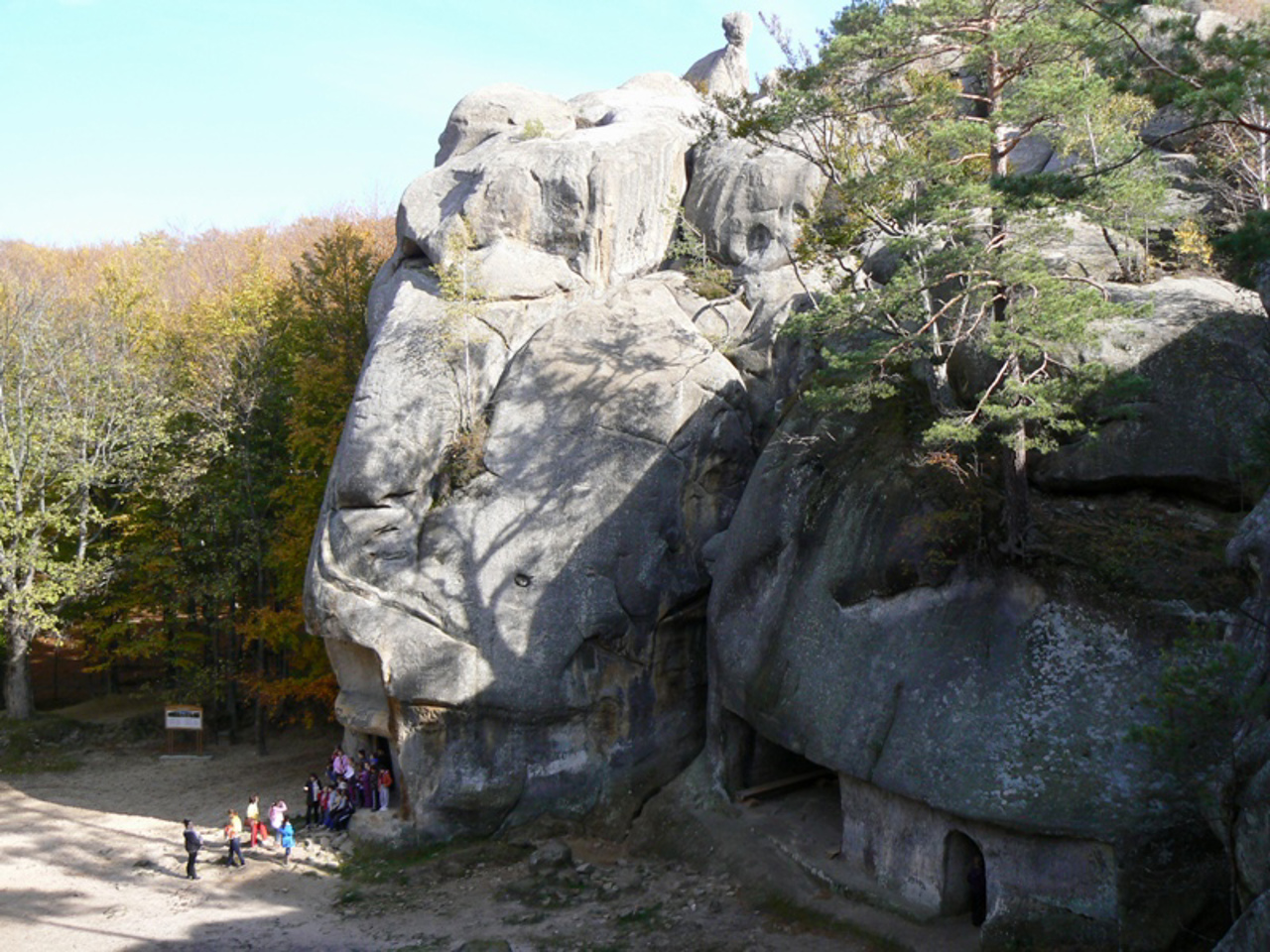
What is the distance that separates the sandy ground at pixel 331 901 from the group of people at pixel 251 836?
19cm

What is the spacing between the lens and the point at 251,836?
60.5 ft

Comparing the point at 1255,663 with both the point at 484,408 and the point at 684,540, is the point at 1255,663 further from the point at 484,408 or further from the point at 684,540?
the point at 484,408

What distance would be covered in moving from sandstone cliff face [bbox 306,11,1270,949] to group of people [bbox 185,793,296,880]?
1976 millimetres

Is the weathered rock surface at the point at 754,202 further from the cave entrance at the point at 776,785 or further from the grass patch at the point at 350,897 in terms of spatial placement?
the grass patch at the point at 350,897

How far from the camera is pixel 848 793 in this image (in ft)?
48.3

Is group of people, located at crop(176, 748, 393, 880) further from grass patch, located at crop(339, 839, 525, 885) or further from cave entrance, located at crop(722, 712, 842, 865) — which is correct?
cave entrance, located at crop(722, 712, 842, 865)

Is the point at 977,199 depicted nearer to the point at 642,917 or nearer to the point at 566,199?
the point at 642,917

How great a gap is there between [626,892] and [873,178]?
34.0 ft

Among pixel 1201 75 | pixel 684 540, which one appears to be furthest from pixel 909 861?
pixel 1201 75

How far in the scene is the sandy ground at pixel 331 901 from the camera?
1466cm

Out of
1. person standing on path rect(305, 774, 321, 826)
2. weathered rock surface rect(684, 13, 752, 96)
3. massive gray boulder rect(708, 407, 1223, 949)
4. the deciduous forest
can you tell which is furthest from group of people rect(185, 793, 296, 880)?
weathered rock surface rect(684, 13, 752, 96)

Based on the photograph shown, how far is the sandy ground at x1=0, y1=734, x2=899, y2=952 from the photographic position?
577 inches

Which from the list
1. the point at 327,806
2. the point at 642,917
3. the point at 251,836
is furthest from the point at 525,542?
the point at 251,836

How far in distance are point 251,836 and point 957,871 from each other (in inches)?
455
